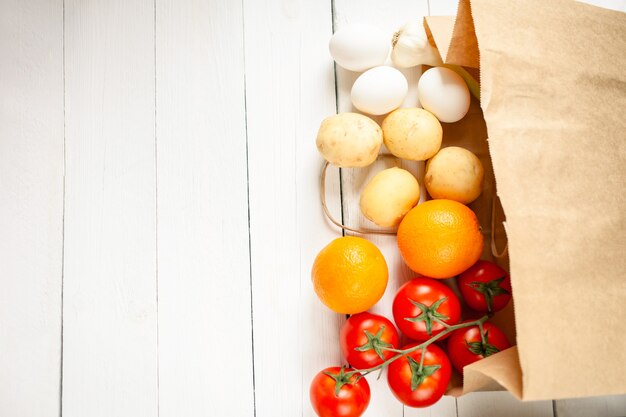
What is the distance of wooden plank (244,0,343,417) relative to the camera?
757 mm

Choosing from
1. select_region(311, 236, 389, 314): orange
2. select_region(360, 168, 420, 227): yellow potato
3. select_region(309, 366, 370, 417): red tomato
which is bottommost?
select_region(309, 366, 370, 417): red tomato

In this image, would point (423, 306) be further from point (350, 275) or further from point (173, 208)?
point (173, 208)

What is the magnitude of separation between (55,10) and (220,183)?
403 millimetres

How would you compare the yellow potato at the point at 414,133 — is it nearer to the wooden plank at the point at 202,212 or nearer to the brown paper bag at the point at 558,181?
the brown paper bag at the point at 558,181

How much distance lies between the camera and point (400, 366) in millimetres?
665

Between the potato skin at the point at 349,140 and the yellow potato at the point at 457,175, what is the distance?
0.30ft

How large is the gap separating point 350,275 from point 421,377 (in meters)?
0.16

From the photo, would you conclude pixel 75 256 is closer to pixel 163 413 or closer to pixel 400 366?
pixel 163 413

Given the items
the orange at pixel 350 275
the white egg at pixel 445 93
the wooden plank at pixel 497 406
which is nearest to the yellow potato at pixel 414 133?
the white egg at pixel 445 93

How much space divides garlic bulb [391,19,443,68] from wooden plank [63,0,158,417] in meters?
0.40

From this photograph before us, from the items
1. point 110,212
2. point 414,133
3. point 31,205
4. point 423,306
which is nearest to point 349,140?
point 414,133

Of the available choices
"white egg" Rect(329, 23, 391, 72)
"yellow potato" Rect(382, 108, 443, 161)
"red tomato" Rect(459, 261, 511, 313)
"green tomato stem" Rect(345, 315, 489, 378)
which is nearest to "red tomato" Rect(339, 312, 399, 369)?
"green tomato stem" Rect(345, 315, 489, 378)

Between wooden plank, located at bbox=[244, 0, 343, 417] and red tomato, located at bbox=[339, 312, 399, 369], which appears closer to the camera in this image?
red tomato, located at bbox=[339, 312, 399, 369]

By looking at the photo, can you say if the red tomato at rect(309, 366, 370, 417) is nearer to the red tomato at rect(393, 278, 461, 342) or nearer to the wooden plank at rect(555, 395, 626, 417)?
the red tomato at rect(393, 278, 461, 342)
